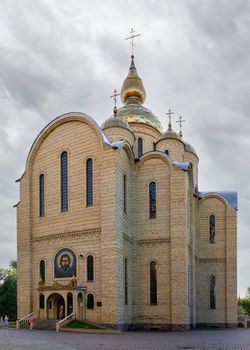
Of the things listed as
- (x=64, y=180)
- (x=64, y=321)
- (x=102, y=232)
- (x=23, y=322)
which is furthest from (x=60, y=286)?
(x=64, y=180)

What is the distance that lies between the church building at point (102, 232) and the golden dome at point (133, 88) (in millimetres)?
13586

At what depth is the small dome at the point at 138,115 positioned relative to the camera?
39.2m

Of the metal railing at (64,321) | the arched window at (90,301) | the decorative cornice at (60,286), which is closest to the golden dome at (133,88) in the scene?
the decorative cornice at (60,286)

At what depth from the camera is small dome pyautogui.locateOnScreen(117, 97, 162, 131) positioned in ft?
129

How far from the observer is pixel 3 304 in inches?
1777

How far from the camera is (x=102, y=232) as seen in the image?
2661 centimetres

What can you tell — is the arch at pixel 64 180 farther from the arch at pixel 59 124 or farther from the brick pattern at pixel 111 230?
the arch at pixel 59 124

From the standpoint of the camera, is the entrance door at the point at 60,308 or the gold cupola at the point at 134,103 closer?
the entrance door at the point at 60,308

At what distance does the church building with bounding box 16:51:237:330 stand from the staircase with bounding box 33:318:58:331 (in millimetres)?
974

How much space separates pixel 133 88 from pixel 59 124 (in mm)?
13889

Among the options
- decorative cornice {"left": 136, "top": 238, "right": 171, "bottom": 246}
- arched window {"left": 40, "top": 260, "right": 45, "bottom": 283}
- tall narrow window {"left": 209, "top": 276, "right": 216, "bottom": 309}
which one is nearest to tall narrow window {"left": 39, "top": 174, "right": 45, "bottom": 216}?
arched window {"left": 40, "top": 260, "right": 45, "bottom": 283}

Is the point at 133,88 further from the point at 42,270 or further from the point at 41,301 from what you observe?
the point at 41,301

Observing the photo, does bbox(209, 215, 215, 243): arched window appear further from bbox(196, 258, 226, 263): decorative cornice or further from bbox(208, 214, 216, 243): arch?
bbox(196, 258, 226, 263): decorative cornice

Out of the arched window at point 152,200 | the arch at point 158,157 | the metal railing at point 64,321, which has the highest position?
the arch at point 158,157
